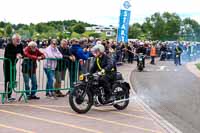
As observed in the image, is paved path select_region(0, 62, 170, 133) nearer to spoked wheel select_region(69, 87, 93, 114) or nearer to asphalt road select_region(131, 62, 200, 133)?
spoked wheel select_region(69, 87, 93, 114)

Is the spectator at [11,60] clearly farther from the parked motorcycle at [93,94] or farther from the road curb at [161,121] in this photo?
the road curb at [161,121]

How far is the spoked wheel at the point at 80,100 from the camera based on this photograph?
35.3ft

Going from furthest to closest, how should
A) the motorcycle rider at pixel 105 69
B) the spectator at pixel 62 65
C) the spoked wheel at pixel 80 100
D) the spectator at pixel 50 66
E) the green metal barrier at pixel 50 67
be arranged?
the spectator at pixel 62 65
the spectator at pixel 50 66
the green metal barrier at pixel 50 67
the motorcycle rider at pixel 105 69
the spoked wheel at pixel 80 100

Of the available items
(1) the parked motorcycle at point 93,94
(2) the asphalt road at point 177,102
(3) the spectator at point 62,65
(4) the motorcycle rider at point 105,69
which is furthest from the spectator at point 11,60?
(2) the asphalt road at point 177,102

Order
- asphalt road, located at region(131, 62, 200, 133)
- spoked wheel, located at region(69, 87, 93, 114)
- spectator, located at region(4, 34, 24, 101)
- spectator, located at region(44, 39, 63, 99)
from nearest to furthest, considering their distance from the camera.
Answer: asphalt road, located at region(131, 62, 200, 133) < spoked wheel, located at region(69, 87, 93, 114) < spectator, located at region(4, 34, 24, 101) < spectator, located at region(44, 39, 63, 99)

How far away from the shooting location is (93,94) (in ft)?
36.5

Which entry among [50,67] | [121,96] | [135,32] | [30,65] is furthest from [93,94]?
[135,32]

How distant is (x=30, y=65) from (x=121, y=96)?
2.66 m

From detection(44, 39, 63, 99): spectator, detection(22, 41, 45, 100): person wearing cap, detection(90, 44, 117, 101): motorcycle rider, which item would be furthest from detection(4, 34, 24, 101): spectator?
detection(90, 44, 117, 101): motorcycle rider

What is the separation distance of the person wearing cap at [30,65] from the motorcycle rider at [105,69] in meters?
1.88

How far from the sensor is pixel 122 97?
463 inches

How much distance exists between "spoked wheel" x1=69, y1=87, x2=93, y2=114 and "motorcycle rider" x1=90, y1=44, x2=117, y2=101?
1.87 feet

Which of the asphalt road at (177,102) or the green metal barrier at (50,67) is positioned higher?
the green metal barrier at (50,67)

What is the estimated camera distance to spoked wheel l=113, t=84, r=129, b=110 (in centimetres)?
1167
